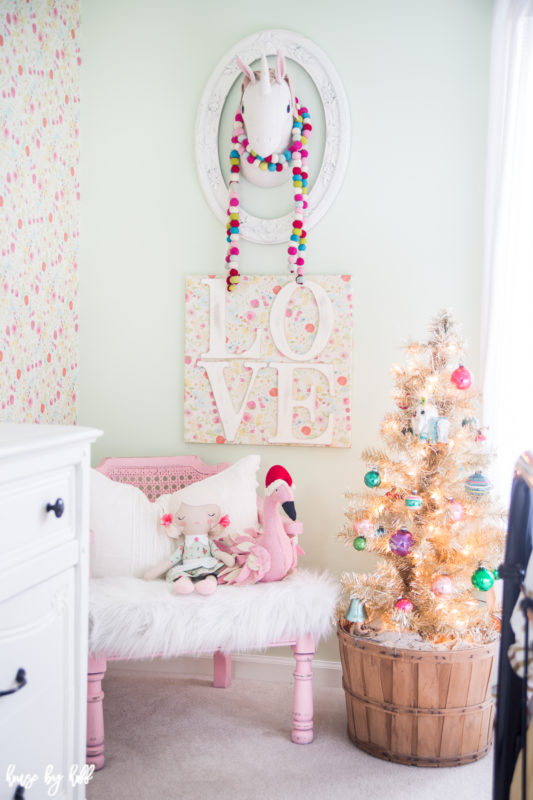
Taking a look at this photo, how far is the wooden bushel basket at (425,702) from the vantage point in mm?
2043

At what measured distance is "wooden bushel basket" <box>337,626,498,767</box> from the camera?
80.4 inches

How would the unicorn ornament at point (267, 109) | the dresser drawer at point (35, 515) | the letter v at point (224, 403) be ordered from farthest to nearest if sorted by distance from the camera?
the letter v at point (224, 403), the unicorn ornament at point (267, 109), the dresser drawer at point (35, 515)

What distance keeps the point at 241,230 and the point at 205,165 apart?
11.7 inches

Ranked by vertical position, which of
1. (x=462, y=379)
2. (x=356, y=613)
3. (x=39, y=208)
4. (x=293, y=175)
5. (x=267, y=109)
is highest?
(x=267, y=109)

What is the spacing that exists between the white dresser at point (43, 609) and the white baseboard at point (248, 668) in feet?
3.75

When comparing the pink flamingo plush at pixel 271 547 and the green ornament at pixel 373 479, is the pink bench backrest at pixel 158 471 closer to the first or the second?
the pink flamingo plush at pixel 271 547

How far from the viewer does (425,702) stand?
2.05 meters

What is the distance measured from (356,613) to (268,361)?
1025mm

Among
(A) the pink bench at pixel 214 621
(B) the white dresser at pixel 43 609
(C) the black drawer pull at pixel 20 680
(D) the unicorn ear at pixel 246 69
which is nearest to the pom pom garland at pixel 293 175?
(D) the unicorn ear at pixel 246 69

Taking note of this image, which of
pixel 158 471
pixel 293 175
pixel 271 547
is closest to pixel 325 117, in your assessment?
pixel 293 175

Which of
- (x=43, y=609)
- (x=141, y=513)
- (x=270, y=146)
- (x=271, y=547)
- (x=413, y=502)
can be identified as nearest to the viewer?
(x=43, y=609)

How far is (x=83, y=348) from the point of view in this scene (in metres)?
2.84

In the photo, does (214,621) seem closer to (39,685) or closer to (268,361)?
(39,685)

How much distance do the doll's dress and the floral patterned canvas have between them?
2.32 ft
